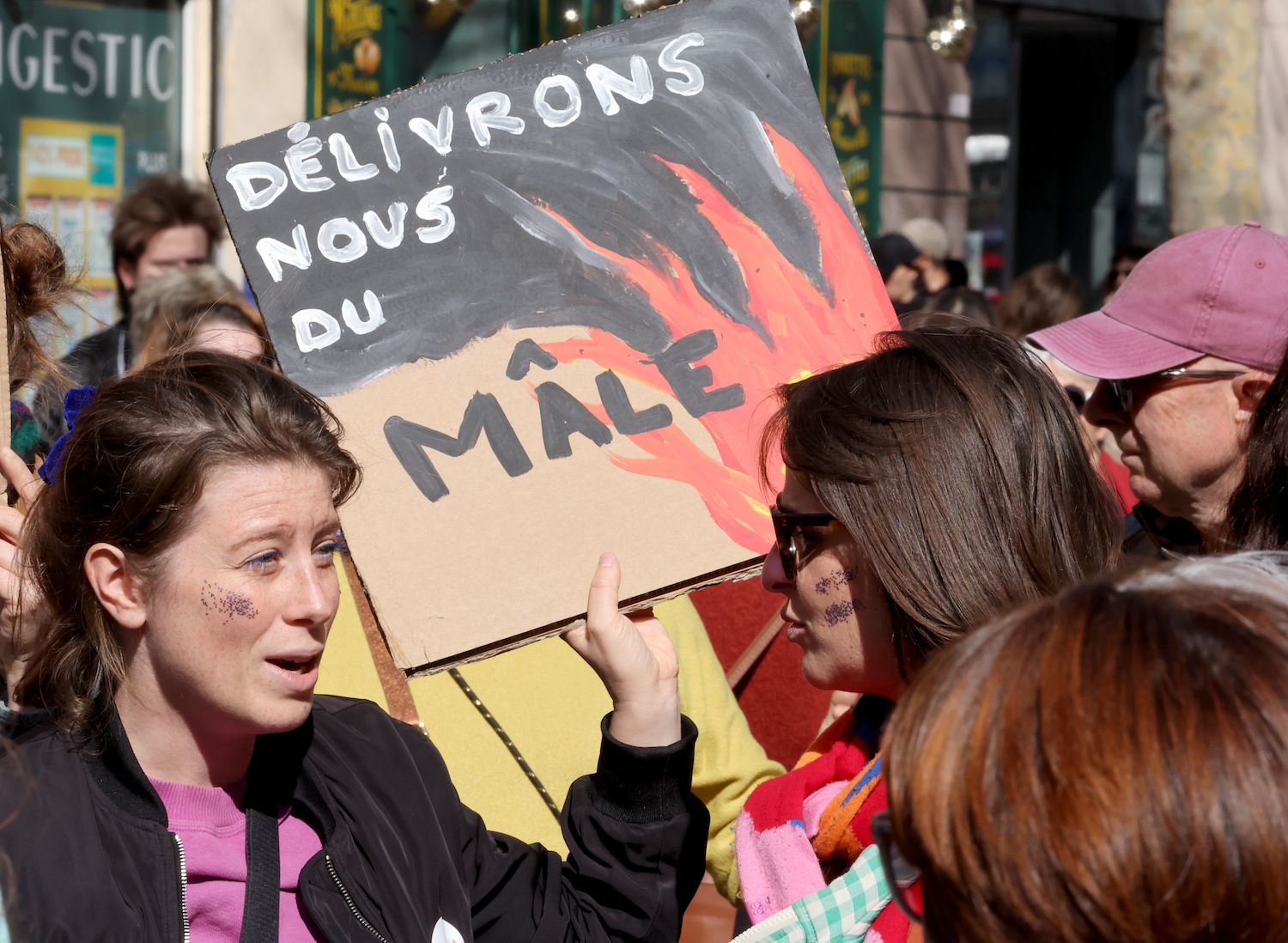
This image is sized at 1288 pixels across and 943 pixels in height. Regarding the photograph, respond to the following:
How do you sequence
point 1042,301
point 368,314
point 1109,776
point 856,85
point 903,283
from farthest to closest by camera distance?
point 856,85 → point 903,283 → point 1042,301 → point 368,314 → point 1109,776

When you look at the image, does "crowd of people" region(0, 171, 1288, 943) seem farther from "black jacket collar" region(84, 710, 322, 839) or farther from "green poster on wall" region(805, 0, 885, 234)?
"green poster on wall" region(805, 0, 885, 234)

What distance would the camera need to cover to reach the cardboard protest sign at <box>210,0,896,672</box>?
1.99m

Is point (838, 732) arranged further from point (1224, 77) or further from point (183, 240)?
point (1224, 77)

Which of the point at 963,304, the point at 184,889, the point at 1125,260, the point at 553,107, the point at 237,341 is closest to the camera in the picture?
the point at 184,889

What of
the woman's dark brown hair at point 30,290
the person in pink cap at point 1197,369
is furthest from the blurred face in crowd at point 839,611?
the woman's dark brown hair at point 30,290

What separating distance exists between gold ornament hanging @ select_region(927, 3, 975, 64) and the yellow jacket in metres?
8.02

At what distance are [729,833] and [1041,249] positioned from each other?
1153 centimetres

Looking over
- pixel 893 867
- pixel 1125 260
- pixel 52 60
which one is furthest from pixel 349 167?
pixel 52 60

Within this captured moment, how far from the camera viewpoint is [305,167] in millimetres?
2057

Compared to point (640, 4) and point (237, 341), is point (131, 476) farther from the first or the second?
point (640, 4)

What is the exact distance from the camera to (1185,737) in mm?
990

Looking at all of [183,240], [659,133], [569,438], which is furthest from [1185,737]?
[183,240]

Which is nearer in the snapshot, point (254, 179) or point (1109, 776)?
point (1109, 776)

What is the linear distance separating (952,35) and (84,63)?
18.6 ft
